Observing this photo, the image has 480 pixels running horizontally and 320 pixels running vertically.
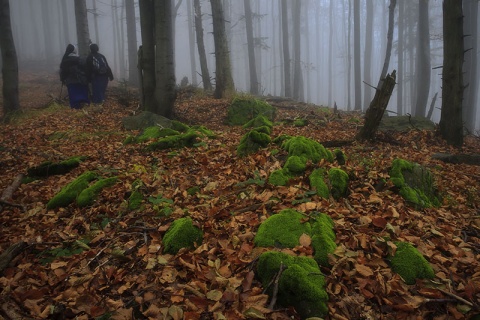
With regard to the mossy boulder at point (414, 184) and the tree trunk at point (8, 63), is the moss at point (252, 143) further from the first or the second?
the tree trunk at point (8, 63)

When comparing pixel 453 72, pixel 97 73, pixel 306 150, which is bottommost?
pixel 306 150

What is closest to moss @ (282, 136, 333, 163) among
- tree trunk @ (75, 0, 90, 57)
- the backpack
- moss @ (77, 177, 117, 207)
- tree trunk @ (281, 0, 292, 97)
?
moss @ (77, 177, 117, 207)

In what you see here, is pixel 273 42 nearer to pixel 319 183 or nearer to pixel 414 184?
pixel 414 184

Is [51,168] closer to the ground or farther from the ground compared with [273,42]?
closer to the ground

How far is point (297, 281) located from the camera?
2428mm

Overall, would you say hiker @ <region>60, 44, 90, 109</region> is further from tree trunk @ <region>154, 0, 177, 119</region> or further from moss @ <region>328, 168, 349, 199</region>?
moss @ <region>328, 168, 349, 199</region>

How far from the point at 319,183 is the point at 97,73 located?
31.8 ft

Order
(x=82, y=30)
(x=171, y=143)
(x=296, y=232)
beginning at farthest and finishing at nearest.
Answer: (x=82, y=30)
(x=171, y=143)
(x=296, y=232)

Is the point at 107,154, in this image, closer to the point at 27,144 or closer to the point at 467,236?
the point at 27,144

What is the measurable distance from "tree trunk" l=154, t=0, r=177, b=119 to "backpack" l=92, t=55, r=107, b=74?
339 centimetres

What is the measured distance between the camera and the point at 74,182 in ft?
15.5

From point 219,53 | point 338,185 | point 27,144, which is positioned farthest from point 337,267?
point 219,53

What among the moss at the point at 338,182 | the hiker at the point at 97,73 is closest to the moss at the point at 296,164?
the moss at the point at 338,182

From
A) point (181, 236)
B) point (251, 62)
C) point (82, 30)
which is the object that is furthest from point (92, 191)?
point (251, 62)
